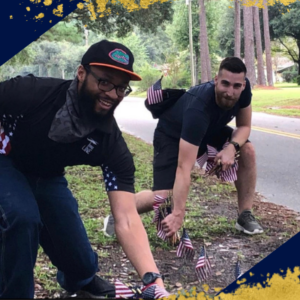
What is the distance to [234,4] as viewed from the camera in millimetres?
2379

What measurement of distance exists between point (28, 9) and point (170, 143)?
187cm

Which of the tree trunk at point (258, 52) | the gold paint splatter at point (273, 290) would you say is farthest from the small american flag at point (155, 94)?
the gold paint splatter at point (273, 290)

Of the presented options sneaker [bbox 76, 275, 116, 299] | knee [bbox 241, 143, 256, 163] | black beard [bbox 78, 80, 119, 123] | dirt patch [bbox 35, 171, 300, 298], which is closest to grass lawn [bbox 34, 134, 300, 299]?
dirt patch [bbox 35, 171, 300, 298]

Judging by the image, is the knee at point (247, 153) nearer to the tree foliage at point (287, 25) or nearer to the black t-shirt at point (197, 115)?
the black t-shirt at point (197, 115)

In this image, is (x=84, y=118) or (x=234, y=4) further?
(x=234, y=4)

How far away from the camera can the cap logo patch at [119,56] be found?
187 cm

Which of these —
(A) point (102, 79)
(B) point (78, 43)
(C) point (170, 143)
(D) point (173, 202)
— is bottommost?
(D) point (173, 202)

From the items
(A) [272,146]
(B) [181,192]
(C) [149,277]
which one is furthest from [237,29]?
(A) [272,146]

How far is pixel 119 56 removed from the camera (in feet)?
6.15

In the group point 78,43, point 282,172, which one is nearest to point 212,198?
point 282,172

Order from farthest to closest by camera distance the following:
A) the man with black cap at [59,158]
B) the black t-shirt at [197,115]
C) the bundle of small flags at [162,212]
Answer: the bundle of small flags at [162,212] → the black t-shirt at [197,115] → the man with black cap at [59,158]

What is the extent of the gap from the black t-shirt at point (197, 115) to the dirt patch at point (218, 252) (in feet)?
2.20

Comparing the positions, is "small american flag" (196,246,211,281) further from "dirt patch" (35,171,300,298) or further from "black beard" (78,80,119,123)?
"black beard" (78,80,119,123)

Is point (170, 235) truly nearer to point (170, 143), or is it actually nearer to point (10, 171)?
point (170, 143)
